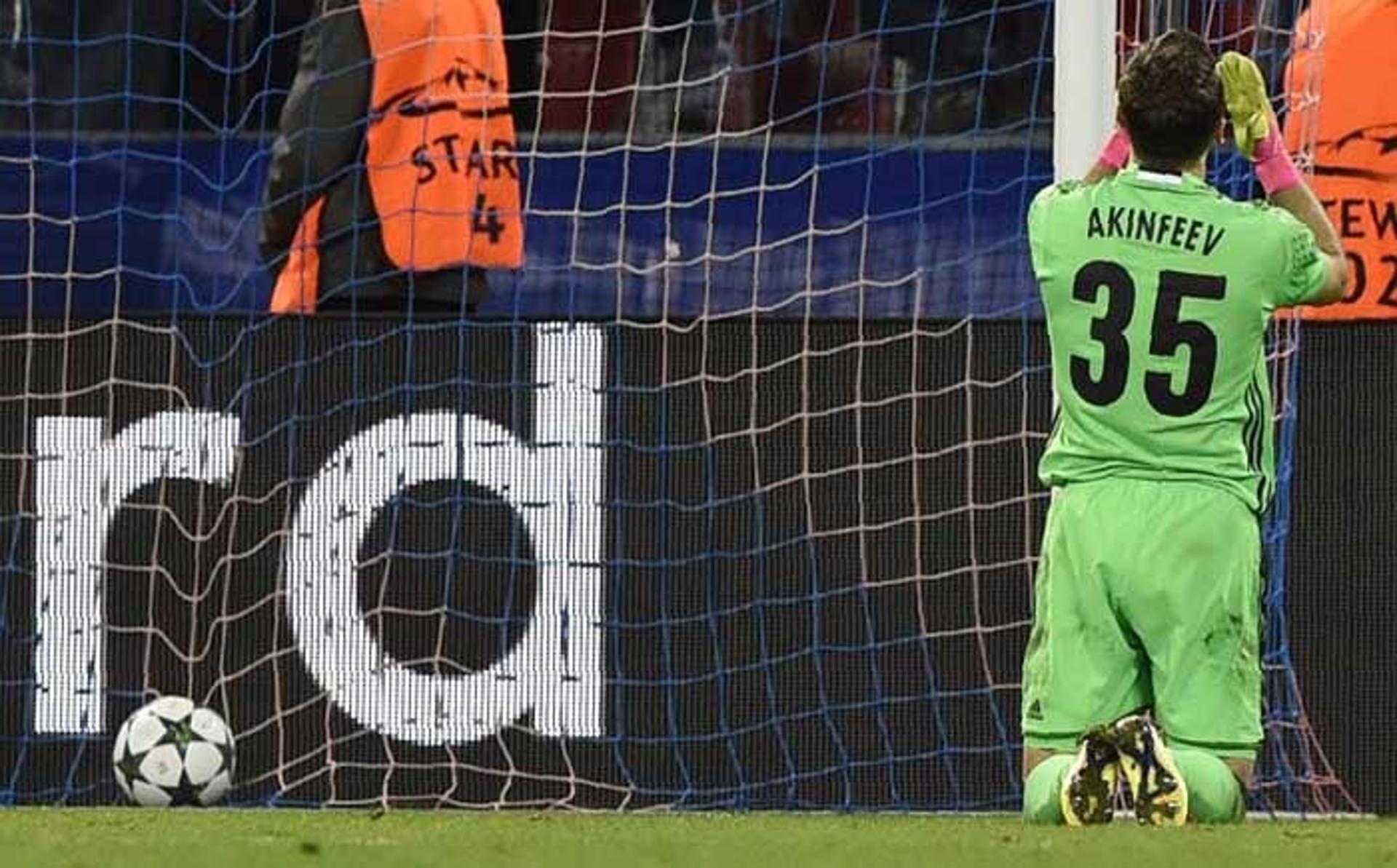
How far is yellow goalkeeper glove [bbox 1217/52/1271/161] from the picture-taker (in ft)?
24.5

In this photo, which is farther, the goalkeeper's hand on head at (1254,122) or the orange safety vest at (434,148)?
the orange safety vest at (434,148)

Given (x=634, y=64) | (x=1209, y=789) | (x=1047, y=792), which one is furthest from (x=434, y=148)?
(x=1209, y=789)

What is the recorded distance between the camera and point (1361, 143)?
9.91 meters

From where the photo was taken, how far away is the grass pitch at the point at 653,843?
5.82 metres

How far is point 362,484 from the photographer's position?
9430 mm

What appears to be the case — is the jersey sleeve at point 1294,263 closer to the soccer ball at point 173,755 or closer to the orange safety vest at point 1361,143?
the orange safety vest at point 1361,143

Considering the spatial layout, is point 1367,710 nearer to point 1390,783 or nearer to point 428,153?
point 1390,783

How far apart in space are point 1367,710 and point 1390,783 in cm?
20

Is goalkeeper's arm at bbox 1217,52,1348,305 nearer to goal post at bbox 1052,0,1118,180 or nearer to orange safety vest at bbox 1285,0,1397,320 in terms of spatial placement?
goal post at bbox 1052,0,1118,180

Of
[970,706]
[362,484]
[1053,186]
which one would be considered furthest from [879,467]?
[1053,186]

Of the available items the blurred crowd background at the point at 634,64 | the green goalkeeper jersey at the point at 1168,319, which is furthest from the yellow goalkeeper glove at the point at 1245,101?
the blurred crowd background at the point at 634,64

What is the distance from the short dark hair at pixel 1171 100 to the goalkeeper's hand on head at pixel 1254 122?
0.07 meters

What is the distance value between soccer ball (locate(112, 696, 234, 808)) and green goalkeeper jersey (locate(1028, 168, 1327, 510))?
256cm

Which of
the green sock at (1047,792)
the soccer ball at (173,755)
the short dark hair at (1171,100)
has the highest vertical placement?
the short dark hair at (1171,100)
